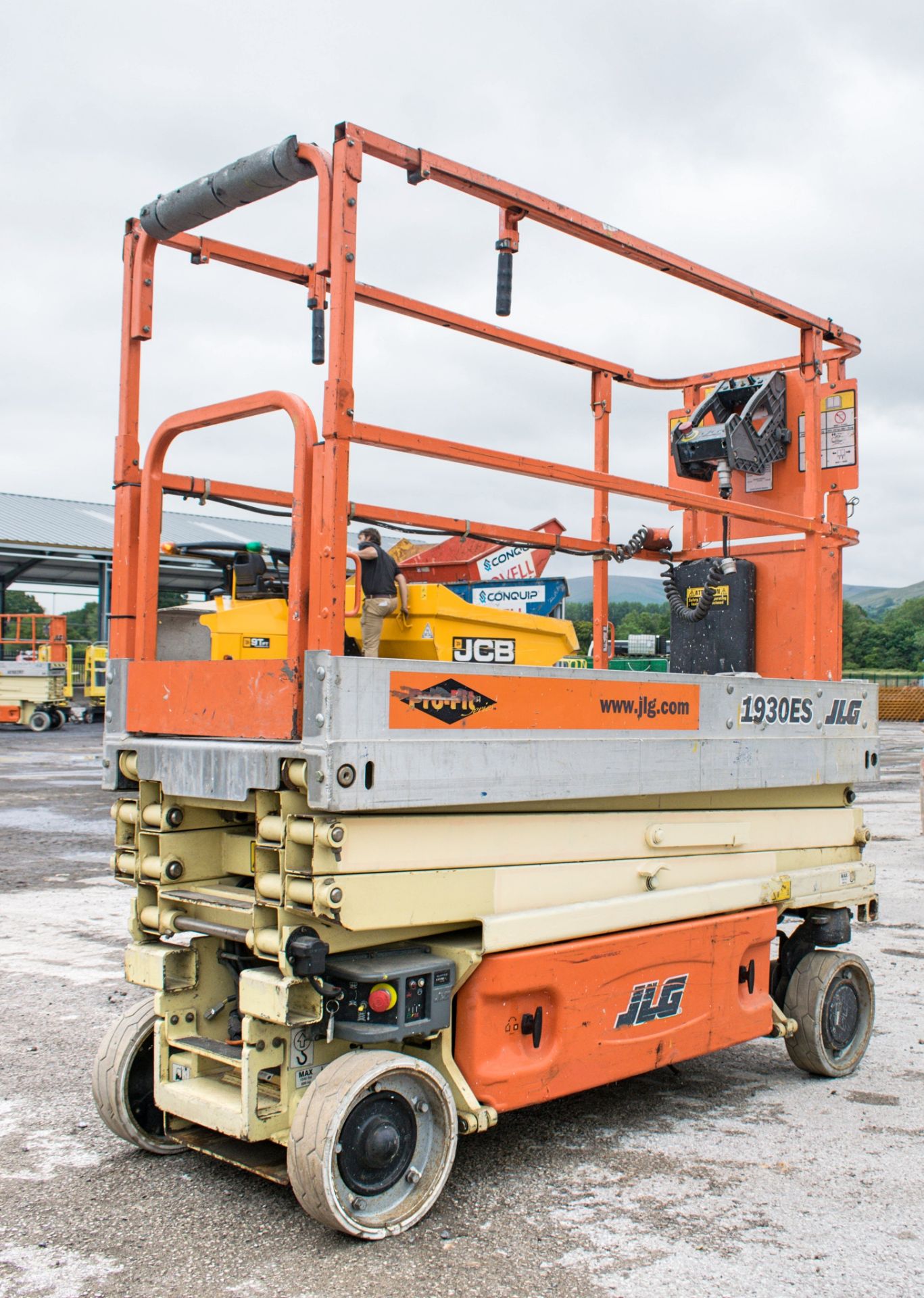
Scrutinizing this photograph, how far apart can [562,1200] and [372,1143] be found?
2.34 feet

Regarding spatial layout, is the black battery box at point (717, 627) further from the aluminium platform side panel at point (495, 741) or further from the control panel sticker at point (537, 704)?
the control panel sticker at point (537, 704)

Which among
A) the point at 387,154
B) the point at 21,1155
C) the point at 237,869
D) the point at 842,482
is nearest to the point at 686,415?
the point at 842,482

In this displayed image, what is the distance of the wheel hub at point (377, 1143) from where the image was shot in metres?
3.52

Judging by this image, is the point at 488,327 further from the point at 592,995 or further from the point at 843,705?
the point at 592,995

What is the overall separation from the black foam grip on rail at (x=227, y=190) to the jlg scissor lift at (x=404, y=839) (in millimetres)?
12

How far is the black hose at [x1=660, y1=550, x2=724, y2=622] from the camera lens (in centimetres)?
579

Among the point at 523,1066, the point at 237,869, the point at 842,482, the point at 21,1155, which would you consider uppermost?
the point at 842,482

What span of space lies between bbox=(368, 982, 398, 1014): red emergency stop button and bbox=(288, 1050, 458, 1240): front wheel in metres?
0.13

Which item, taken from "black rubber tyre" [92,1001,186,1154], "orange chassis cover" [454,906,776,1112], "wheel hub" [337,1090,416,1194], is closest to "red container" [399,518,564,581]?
"orange chassis cover" [454,906,776,1112]

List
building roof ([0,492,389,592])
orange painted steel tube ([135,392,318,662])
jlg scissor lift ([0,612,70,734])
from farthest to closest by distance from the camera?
building roof ([0,492,389,592]) → jlg scissor lift ([0,612,70,734]) → orange painted steel tube ([135,392,318,662])

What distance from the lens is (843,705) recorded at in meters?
5.36

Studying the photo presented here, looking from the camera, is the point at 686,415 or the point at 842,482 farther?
the point at 686,415

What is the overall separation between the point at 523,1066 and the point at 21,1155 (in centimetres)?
181

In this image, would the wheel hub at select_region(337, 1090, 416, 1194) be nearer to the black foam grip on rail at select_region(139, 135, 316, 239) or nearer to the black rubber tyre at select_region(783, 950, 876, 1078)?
the black rubber tyre at select_region(783, 950, 876, 1078)
